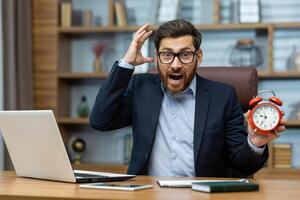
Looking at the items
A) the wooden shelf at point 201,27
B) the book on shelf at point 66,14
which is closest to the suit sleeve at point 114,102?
the wooden shelf at point 201,27

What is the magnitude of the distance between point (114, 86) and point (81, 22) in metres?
2.20

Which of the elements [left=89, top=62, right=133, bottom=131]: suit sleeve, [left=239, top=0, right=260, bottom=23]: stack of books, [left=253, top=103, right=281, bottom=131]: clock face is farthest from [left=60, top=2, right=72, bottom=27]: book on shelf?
[left=253, top=103, right=281, bottom=131]: clock face

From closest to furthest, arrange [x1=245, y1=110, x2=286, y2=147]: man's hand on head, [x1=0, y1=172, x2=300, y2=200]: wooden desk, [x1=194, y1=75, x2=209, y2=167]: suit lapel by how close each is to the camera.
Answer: [x1=0, y1=172, x2=300, y2=200]: wooden desk < [x1=245, y1=110, x2=286, y2=147]: man's hand on head < [x1=194, y1=75, x2=209, y2=167]: suit lapel

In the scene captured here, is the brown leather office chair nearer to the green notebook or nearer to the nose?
the nose

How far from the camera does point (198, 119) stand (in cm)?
227

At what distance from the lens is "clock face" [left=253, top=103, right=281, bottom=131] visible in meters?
1.80

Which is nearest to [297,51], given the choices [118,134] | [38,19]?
[118,134]

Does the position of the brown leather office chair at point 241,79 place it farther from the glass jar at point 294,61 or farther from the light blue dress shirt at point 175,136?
the glass jar at point 294,61

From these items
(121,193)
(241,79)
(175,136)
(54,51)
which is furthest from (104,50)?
(121,193)

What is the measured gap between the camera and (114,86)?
230cm

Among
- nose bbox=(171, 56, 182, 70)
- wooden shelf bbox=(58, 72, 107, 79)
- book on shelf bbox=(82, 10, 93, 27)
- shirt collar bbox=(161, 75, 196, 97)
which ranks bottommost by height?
wooden shelf bbox=(58, 72, 107, 79)

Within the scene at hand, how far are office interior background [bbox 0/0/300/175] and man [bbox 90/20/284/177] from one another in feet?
5.44

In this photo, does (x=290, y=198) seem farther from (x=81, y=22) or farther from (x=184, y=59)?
(x=81, y=22)

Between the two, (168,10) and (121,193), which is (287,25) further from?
(121,193)
